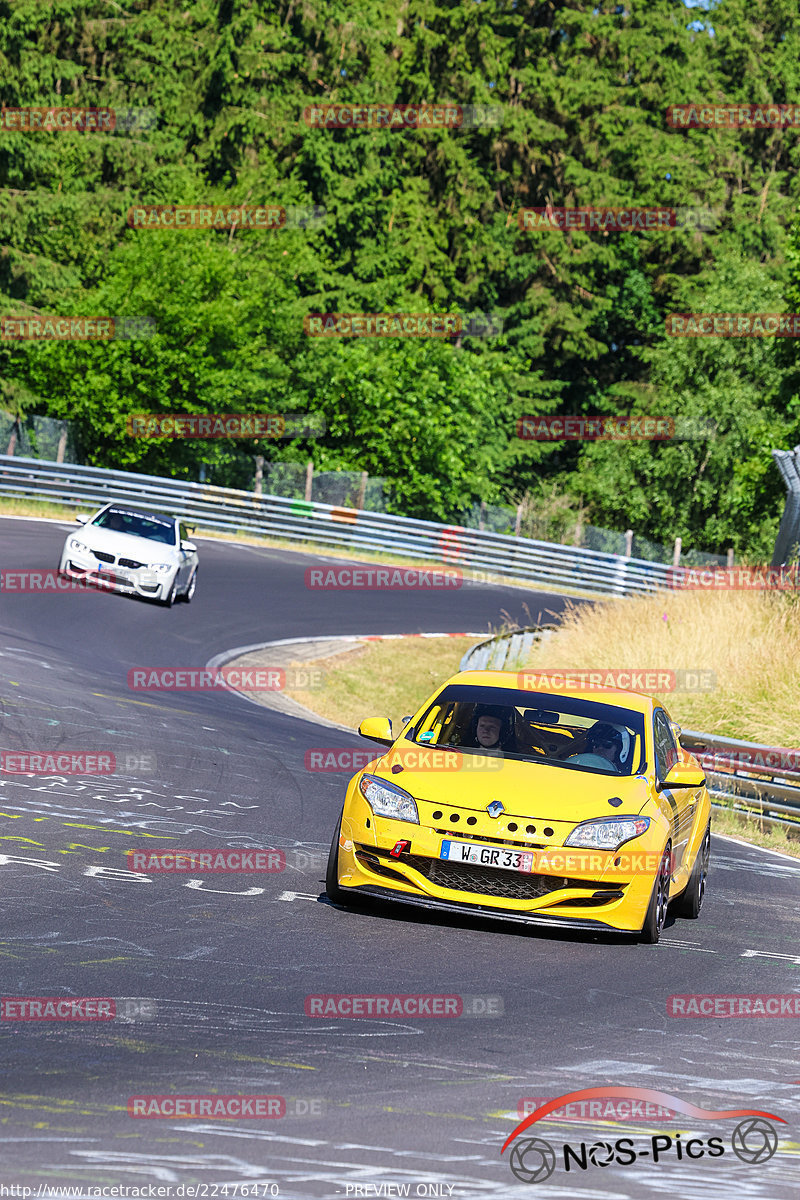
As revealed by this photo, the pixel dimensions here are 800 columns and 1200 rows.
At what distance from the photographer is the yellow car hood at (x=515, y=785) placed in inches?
327

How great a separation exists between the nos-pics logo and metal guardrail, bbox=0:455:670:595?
83.6ft

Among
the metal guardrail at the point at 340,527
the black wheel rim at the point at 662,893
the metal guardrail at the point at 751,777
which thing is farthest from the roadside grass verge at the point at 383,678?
the black wheel rim at the point at 662,893

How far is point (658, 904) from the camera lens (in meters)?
8.57

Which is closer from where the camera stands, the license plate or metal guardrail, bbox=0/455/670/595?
the license plate

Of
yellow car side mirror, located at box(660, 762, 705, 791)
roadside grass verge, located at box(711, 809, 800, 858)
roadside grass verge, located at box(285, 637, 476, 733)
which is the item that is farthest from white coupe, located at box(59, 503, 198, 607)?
yellow car side mirror, located at box(660, 762, 705, 791)

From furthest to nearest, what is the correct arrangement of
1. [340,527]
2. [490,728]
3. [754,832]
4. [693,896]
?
[340,527]
[754,832]
[693,896]
[490,728]

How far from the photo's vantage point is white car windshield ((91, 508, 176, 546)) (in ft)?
82.4

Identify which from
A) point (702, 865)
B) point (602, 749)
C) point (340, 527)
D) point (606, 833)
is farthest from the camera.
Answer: point (340, 527)

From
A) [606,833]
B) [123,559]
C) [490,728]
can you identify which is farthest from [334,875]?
[123,559]

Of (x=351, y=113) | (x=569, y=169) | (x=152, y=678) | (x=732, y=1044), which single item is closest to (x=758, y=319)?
(x=569, y=169)

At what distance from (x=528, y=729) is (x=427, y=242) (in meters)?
53.3

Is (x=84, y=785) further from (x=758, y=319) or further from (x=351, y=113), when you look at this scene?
(x=758, y=319)

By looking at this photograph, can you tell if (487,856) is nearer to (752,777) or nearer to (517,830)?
(517,830)

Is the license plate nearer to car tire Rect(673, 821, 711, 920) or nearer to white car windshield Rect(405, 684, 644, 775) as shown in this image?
white car windshield Rect(405, 684, 644, 775)
